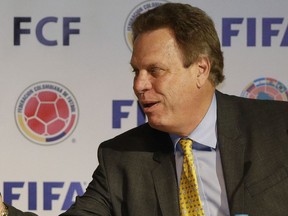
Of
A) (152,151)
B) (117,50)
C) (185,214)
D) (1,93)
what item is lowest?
(185,214)

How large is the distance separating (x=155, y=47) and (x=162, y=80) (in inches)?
3.8

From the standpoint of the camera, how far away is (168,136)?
2197 millimetres

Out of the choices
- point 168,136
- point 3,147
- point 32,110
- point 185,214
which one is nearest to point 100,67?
point 32,110

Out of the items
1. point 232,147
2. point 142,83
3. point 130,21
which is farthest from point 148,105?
point 130,21

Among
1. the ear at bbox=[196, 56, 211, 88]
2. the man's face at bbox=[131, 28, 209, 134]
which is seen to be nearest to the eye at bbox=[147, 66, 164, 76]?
the man's face at bbox=[131, 28, 209, 134]

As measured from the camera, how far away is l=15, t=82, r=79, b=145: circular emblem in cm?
277

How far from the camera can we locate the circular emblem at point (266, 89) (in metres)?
2.77

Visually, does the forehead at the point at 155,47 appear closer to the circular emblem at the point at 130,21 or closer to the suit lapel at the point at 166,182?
the suit lapel at the point at 166,182

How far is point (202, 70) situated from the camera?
2.14 meters

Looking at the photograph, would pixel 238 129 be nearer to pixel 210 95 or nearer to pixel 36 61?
pixel 210 95

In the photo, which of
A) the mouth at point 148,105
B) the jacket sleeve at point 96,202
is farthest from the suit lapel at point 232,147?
the jacket sleeve at point 96,202

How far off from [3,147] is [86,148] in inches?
12.6

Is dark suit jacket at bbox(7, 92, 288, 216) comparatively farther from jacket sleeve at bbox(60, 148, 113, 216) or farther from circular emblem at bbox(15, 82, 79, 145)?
circular emblem at bbox(15, 82, 79, 145)

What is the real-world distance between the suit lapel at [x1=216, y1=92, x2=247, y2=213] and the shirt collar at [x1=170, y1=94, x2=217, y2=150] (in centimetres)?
2
